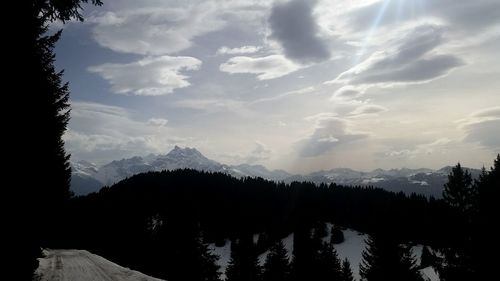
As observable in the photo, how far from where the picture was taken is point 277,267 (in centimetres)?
5603

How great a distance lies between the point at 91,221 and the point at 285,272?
62650 mm

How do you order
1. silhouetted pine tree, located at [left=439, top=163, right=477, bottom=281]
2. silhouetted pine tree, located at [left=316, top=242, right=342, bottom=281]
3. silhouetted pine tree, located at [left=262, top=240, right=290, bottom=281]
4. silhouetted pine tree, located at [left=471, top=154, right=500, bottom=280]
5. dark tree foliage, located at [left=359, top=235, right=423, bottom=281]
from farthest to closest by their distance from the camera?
1. silhouetted pine tree, located at [left=262, top=240, right=290, bottom=281]
2. silhouetted pine tree, located at [left=316, top=242, right=342, bottom=281]
3. dark tree foliage, located at [left=359, top=235, right=423, bottom=281]
4. silhouetted pine tree, located at [left=439, top=163, right=477, bottom=281]
5. silhouetted pine tree, located at [left=471, top=154, right=500, bottom=280]

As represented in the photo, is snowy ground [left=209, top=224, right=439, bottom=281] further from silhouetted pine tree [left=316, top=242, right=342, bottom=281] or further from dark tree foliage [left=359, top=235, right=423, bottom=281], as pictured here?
dark tree foliage [left=359, top=235, right=423, bottom=281]

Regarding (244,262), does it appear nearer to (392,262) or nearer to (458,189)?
(392,262)

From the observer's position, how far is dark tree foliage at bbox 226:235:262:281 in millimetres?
54625

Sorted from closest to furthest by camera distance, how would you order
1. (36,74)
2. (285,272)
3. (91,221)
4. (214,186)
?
(36,74)
(285,272)
(91,221)
(214,186)

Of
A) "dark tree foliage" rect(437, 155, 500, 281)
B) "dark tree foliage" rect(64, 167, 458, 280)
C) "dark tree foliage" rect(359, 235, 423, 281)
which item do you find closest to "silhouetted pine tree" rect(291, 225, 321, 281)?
"dark tree foliage" rect(359, 235, 423, 281)

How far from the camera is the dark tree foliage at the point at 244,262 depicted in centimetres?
5462

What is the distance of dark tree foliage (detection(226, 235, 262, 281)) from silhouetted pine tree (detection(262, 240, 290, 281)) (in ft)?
5.63

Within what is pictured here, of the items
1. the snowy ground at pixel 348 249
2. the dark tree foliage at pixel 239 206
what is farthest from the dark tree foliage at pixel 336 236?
the dark tree foliage at pixel 239 206

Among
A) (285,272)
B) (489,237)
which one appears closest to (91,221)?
(285,272)

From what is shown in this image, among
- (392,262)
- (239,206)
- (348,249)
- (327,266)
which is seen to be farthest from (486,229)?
(239,206)

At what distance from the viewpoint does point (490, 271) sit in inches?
691

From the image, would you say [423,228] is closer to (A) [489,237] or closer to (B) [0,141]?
(A) [489,237]
